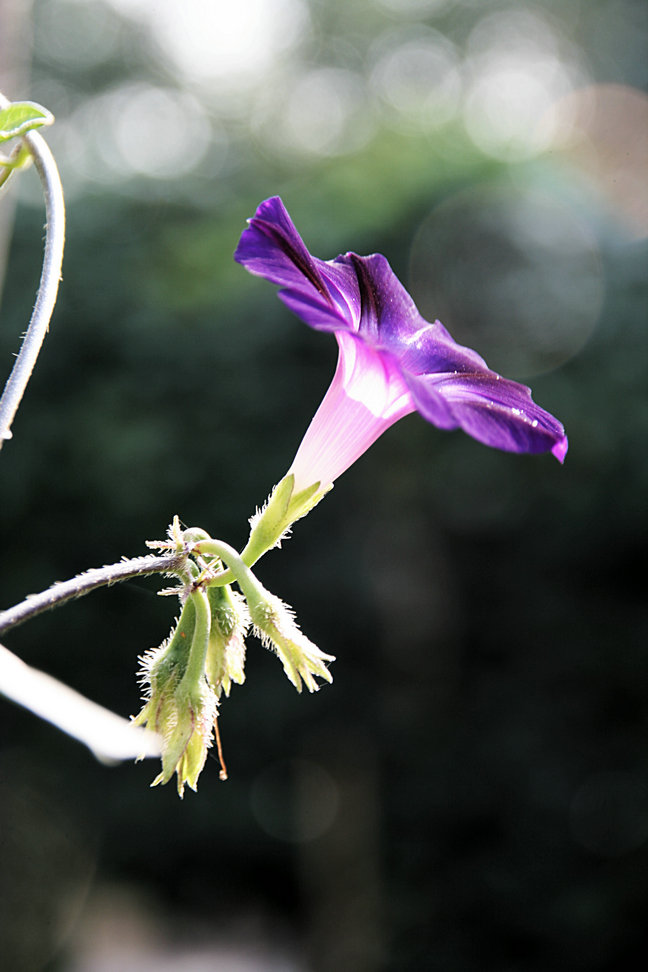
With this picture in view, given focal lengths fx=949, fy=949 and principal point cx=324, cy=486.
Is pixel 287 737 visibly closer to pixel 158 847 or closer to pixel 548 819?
pixel 158 847

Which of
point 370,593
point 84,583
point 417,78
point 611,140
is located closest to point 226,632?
point 84,583

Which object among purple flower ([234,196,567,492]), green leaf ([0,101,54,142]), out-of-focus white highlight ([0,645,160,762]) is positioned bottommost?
out-of-focus white highlight ([0,645,160,762])

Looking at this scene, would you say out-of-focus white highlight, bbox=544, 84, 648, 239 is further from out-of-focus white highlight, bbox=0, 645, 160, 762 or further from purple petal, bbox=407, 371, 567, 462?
out-of-focus white highlight, bbox=0, 645, 160, 762

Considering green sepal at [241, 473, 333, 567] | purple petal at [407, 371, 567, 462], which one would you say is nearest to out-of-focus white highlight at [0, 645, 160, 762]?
green sepal at [241, 473, 333, 567]

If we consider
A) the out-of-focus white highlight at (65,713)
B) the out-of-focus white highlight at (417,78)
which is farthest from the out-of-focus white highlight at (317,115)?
the out-of-focus white highlight at (65,713)

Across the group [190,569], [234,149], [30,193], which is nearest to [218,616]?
[190,569]

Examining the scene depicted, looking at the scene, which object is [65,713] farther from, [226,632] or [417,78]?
[417,78]

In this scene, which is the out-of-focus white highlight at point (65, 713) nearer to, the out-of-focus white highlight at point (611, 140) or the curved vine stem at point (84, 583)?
the curved vine stem at point (84, 583)
